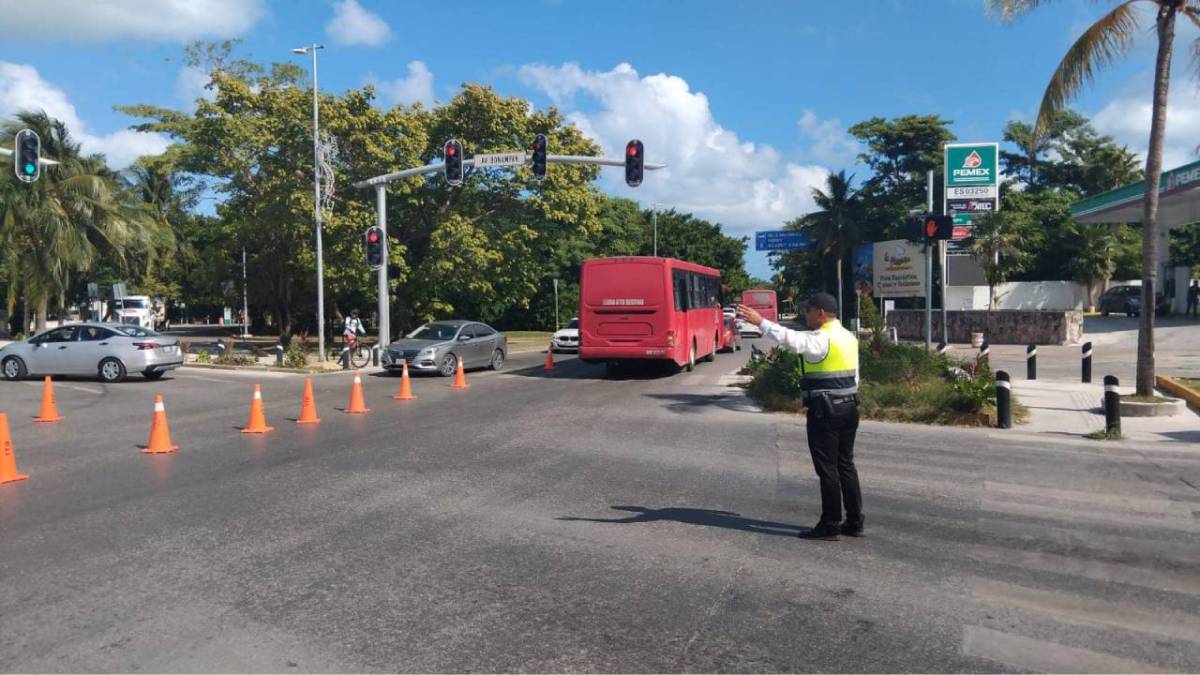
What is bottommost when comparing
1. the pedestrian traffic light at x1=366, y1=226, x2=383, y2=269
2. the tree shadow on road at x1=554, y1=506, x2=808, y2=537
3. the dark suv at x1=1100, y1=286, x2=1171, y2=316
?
the tree shadow on road at x1=554, y1=506, x2=808, y2=537

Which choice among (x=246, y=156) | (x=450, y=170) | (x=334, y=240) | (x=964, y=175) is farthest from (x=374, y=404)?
(x=246, y=156)

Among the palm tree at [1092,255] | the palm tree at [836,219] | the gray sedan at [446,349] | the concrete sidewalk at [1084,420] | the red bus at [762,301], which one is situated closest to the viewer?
the concrete sidewalk at [1084,420]

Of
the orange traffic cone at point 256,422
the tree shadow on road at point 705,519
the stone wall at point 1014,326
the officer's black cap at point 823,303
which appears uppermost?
the officer's black cap at point 823,303

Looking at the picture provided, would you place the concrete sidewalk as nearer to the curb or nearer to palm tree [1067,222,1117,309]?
the curb

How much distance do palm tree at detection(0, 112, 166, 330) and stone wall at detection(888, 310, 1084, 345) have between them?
108 feet

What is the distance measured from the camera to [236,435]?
12141 mm

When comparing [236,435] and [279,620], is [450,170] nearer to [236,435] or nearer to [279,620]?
[236,435]

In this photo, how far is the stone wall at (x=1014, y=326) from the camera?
31828 millimetres

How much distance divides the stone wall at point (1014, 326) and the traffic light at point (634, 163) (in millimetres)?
15604

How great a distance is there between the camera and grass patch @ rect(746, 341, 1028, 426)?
44.0 ft

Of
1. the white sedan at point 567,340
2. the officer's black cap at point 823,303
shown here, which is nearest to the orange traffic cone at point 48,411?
the officer's black cap at point 823,303

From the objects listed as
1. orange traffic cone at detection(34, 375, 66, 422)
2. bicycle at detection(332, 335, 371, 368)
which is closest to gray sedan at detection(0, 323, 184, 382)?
bicycle at detection(332, 335, 371, 368)

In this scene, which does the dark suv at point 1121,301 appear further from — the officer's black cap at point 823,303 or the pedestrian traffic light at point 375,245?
the officer's black cap at point 823,303

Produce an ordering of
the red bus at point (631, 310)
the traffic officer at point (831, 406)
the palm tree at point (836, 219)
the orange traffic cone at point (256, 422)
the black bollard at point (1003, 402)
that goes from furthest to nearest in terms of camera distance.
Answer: the palm tree at point (836, 219)
the red bus at point (631, 310)
the black bollard at point (1003, 402)
the orange traffic cone at point (256, 422)
the traffic officer at point (831, 406)
